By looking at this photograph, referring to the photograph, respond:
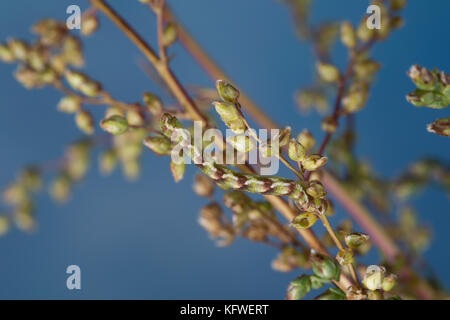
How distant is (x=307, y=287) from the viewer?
364mm

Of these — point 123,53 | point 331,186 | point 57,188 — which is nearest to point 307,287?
point 331,186

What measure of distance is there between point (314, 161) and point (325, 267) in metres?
0.08

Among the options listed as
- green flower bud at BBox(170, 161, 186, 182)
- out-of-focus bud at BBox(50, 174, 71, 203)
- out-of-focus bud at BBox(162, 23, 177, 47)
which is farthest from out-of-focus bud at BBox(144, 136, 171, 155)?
out-of-focus bud at BBox(50, 174, 71, 203)

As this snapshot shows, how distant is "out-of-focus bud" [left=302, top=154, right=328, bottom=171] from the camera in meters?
0.31

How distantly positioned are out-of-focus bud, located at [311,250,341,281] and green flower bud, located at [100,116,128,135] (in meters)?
0.17

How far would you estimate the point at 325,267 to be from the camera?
0.35 meters

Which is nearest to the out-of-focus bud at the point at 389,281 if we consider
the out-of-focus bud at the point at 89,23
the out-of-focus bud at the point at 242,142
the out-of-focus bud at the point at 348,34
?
the out-of-focus bud at the point at 242,142

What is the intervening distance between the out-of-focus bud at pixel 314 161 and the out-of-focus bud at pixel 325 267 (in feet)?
0.25

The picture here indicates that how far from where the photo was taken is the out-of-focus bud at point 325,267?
1.16 feet

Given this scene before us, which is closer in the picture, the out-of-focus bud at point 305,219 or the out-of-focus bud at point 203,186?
the out-of-focus bud at point 305,219

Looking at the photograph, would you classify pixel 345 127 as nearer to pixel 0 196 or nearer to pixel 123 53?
pixel 0 196

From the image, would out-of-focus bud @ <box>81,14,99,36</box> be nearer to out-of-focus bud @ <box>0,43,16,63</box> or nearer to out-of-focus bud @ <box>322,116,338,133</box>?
out-of-focus bud @ <box>0,43,16,63</box>

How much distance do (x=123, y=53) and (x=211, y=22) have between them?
0.84 feet

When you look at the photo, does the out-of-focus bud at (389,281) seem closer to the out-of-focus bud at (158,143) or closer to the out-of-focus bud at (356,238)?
the out-of-focus bud at (356,238)
